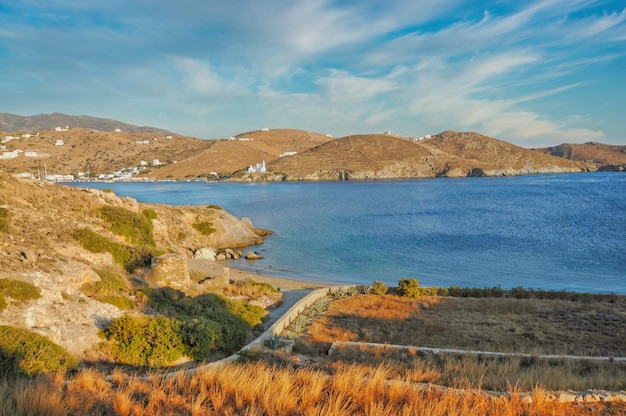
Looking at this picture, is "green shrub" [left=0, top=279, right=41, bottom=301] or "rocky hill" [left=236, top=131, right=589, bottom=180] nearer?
"green shrub" [left=0, top=279, right=41, bottom=301]

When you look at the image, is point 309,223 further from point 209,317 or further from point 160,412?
point 160,412

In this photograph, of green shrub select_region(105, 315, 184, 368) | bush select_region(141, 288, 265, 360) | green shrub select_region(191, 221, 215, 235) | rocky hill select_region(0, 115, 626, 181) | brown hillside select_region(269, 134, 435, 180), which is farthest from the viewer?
brown hillside select_region(269, 134, 435, 180)

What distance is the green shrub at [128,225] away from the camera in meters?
21.6

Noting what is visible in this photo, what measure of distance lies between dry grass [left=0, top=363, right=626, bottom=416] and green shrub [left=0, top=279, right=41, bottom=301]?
18.1 ft

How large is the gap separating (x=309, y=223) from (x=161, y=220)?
23.9 metres

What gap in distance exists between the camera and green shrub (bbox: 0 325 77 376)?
8069 mm

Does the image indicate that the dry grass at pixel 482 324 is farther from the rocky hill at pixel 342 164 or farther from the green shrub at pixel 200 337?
the rocky hill at pixel 342 164

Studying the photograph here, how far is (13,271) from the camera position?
1154 cm

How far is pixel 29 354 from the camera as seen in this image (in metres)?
8.46

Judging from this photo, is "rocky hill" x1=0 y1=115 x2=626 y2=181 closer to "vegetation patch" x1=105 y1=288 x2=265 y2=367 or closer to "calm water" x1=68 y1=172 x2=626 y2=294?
"calm water" x1=68 y1=172 x2=626 y2=294

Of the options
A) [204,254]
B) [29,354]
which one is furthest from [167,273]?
[204,254]

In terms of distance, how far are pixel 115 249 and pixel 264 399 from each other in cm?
1446

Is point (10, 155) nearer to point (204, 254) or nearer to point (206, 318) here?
point (204, 254)

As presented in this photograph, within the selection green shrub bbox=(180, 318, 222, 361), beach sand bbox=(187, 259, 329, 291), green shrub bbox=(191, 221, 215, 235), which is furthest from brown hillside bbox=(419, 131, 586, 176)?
green shrub bbox=(180, 318, 222, 361)
